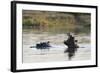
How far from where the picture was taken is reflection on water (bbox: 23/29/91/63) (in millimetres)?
1659

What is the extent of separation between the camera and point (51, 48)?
1.74 m

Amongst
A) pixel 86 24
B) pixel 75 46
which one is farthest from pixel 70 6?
pixel 75 46

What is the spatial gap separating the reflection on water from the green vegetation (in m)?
0.05

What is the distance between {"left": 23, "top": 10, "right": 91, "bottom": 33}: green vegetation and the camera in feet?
5.48

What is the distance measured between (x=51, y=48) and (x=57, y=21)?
228 millimetres

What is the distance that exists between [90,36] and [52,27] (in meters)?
0.37

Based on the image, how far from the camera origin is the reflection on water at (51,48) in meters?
1.66

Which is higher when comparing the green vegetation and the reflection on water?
the green vegetation

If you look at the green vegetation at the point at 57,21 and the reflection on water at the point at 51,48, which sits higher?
the green vegetation at the point at 57,21

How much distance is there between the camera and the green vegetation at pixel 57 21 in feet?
5.48

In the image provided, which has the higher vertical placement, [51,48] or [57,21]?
[57,21]

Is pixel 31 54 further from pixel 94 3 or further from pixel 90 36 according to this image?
pixel 94 3

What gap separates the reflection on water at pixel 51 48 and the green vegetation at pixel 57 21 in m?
0.05

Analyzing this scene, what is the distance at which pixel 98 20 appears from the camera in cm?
192
